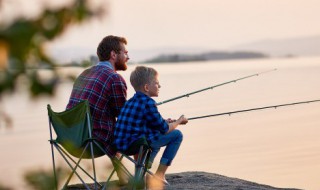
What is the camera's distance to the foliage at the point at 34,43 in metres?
1.07

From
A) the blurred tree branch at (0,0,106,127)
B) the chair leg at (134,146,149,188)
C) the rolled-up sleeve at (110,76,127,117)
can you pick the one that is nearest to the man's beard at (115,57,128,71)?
the rolled-up sleeve at (110,76,127,117)

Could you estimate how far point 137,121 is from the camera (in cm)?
414

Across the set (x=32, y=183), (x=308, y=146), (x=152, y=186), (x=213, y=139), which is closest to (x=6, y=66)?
(x=32, y=183)

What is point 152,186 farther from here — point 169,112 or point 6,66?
point 169,112

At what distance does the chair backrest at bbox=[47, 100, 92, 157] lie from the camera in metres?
4.01

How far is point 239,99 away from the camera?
17406 mm

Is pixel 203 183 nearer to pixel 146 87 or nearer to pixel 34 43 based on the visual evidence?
pixel 146 87

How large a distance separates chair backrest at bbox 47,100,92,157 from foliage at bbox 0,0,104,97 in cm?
286

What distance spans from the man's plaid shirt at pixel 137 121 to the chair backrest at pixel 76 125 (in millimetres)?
188

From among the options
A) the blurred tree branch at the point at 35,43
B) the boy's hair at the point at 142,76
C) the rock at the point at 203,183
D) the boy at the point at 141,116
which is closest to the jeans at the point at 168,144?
the boy at the point at 141,116

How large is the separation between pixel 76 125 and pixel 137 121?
0.99 feet

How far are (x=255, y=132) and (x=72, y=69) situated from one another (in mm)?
10089

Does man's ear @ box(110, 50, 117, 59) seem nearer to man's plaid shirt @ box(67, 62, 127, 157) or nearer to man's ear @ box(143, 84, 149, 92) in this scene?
man's plaid shirt @ box(67, 62, 127, 157)

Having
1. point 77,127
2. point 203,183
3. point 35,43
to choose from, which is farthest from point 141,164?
point 35,43
